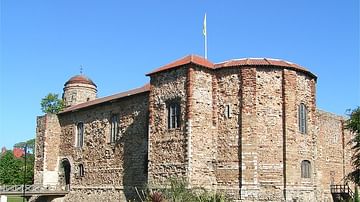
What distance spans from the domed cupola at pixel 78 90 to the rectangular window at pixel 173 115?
26.3 m

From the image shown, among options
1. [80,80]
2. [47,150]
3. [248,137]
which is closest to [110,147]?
[47,150]

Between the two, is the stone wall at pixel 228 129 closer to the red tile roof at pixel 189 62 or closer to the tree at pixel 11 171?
the red tile roof at pixel 189 62

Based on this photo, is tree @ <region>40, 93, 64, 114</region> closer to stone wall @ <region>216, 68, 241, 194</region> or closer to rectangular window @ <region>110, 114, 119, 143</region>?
rectangular window @ <region>110, 114, 119, 143</region>

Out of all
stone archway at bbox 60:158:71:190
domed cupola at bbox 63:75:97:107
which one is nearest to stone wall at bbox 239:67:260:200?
stone archway at bbox 60:158:71:190

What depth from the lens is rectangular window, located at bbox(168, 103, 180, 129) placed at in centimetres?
2503

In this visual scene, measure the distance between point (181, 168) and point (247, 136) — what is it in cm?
372

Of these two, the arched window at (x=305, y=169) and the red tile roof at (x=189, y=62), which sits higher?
the red tile roof at (x=189, y=62)

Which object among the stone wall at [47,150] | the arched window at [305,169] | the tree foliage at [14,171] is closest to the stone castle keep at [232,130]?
the arched window at [305,169]

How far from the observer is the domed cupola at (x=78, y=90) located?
50250 millimetres

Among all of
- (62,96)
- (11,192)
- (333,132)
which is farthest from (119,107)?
(62,96)

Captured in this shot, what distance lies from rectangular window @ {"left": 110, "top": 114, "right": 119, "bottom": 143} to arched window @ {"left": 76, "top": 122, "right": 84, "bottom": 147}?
157 inches

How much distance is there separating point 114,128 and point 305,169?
502 inches

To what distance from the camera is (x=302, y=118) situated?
26.0m

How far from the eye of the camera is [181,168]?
23969mm
